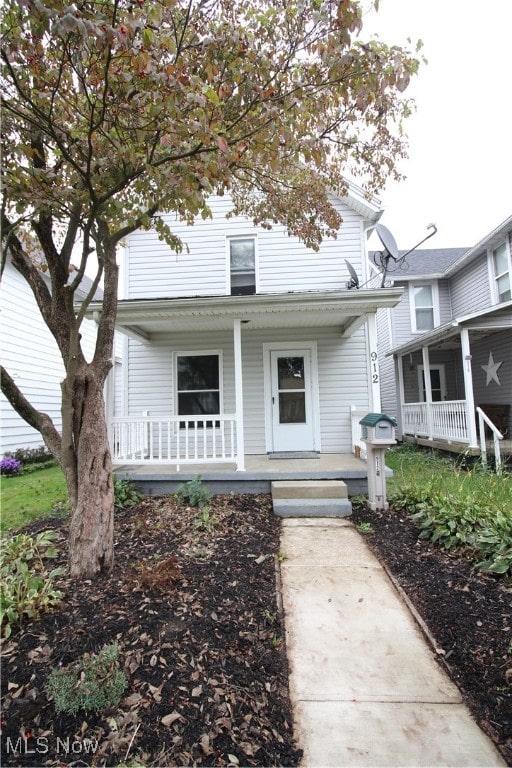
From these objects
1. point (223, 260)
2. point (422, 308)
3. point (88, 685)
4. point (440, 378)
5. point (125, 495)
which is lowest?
point (88, 685)

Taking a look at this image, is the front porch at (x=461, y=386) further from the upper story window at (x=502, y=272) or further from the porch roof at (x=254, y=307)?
the porch roof at (x=254, y=307)

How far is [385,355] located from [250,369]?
697cm

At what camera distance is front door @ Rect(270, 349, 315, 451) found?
8.06 metres

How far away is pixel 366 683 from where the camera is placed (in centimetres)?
218

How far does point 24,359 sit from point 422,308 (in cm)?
1213

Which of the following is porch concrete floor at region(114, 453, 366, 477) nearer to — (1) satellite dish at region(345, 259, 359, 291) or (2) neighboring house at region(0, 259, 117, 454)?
(1) satellite dish at region(345, 259, 359, 291)

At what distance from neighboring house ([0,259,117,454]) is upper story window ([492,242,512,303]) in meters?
12.6

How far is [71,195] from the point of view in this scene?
336 centimetres

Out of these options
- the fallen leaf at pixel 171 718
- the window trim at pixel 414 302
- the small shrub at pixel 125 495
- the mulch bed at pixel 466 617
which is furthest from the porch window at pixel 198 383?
the window trim at pixel 414 302

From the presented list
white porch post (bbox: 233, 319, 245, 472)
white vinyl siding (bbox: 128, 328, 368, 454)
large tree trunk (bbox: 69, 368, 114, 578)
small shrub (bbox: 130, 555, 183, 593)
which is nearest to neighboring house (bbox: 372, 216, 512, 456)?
white vinyl siding (bbox: 128, 328, 368, 454)

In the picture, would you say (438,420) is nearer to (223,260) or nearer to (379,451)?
(379,451)

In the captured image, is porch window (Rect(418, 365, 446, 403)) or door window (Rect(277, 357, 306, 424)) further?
porch window (Rect(418, 365, 446, 403))

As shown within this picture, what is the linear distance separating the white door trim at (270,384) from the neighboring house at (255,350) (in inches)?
0.8

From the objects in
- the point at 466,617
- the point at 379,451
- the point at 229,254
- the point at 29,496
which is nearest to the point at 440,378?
the point at 229,254
